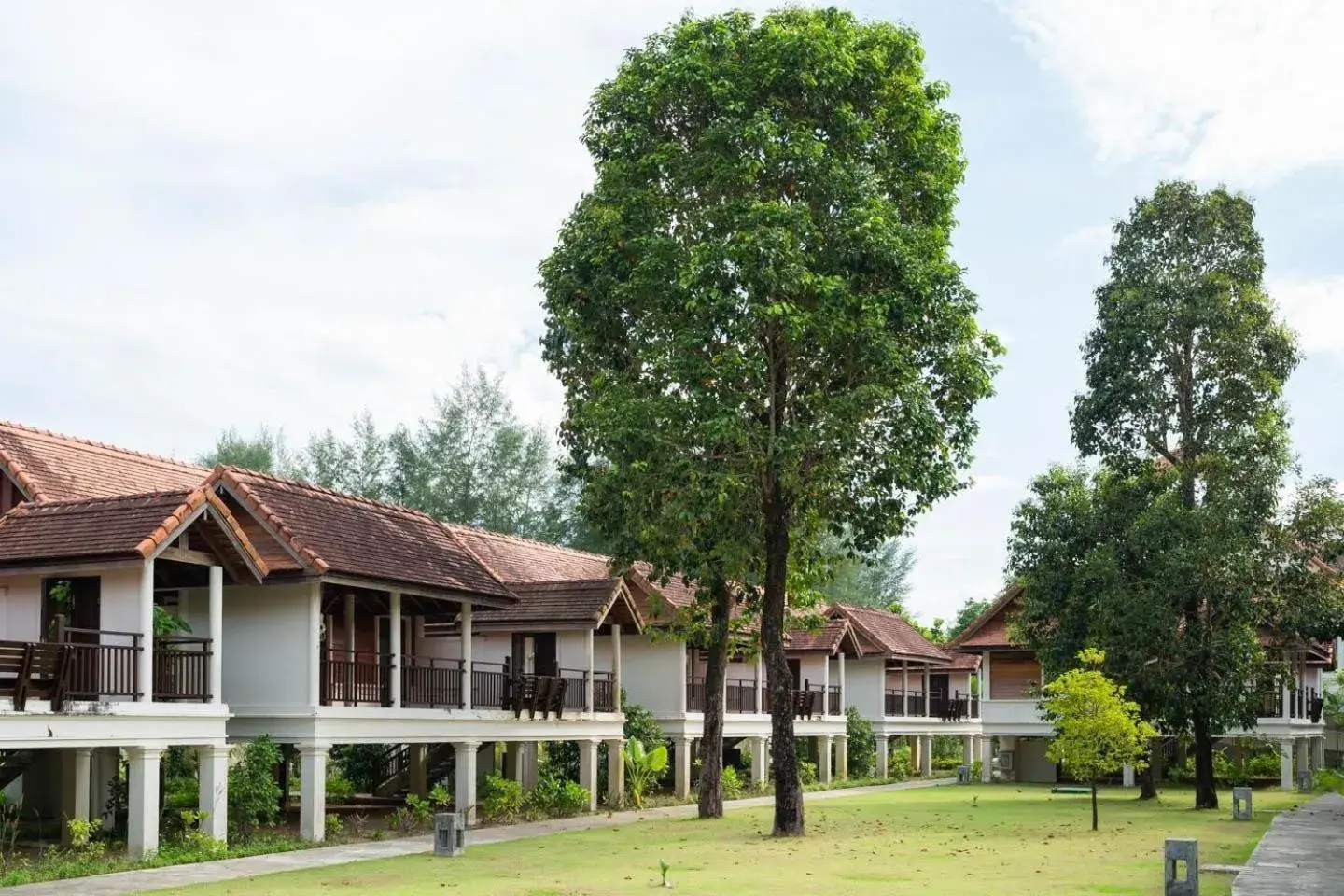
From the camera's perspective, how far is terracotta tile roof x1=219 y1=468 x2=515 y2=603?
82.8 ft

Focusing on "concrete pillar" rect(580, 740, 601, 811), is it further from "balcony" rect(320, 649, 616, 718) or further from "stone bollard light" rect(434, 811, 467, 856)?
"stone bollard light" rect(434, 811, 467, 856)

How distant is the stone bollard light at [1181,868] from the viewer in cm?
1639

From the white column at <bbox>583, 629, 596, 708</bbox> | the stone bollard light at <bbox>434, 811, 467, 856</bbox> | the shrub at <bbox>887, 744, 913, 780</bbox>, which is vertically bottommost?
the shrub at <bbox>887, 744, 913, 780</bbox>

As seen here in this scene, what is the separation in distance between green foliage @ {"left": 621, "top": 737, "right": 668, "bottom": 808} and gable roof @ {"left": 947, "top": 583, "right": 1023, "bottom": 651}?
1693 centimetres

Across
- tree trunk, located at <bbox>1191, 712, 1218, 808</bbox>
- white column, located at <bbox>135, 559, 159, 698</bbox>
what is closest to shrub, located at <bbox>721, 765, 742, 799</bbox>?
tree trunk, located at <bbox>1191, 712, 1218, 808</bbox>

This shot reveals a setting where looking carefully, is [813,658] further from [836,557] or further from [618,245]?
[618,245]

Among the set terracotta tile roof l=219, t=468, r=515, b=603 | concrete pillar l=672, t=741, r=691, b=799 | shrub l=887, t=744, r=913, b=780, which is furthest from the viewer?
shrub l=887, t=744, r=913, b=780

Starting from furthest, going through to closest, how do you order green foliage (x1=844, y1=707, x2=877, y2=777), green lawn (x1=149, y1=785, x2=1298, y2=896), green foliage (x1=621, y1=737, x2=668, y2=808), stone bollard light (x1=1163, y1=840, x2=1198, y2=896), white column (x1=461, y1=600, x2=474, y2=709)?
green foliage (x1=844, y1=707, x2=877, y2=777), green foliage (x1=621, y1=737, x2=668, y2=808), white column (x1=461, y1=600, x2=474, y2=709), green lawn (x1=149, y1=785, x2=1298, y2=896), stone bollard light (x1=1163, y1=840, x2=1198, y2=896)

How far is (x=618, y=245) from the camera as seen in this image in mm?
28391

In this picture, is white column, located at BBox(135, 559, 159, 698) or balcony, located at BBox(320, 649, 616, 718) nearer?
white column, located at BBox(135, 559, 159, 698)

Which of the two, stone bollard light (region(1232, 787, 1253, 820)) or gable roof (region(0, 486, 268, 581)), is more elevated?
gable roof (region(0, 486, 268, 581))

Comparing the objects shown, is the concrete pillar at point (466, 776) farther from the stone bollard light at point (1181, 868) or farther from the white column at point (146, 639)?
the stone bollard light at point (1181, 868)

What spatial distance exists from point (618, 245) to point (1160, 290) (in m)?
13.1

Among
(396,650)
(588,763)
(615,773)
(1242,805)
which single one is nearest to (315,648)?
(396,650)
